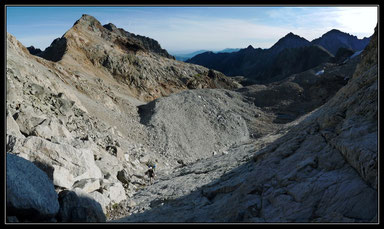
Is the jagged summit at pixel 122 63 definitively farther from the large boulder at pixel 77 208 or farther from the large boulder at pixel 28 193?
the large boulder at pixel 28 193

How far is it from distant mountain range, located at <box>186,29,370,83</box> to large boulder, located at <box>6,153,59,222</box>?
9562cm

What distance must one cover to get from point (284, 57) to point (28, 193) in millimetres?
107751

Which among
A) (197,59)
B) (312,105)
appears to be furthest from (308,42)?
(312,105)

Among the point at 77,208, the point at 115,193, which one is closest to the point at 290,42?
the point at 115,193

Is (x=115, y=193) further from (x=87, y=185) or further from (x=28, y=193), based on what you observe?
(x=28, y=193)

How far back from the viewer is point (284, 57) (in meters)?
107

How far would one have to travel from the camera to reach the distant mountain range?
10131 centimetres

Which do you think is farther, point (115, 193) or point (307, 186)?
point (115, 193)

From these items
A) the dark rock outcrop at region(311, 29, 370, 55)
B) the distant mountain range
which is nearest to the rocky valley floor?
the distant mountain range

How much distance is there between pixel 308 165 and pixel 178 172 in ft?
35.9

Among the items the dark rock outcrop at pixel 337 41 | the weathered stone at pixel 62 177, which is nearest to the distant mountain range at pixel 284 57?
the dark rock outcrop at pixel 337 41

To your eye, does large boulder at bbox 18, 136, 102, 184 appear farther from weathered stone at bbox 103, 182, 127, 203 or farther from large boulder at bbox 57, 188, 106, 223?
large boulder at bbox 57, 188, 106, 223

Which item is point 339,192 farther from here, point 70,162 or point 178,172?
point 178,172

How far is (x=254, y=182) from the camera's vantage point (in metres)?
10.5
